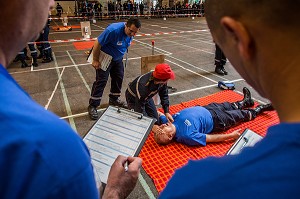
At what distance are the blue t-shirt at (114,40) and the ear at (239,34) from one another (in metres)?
3.63

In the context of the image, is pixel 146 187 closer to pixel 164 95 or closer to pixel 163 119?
pixel 163 119

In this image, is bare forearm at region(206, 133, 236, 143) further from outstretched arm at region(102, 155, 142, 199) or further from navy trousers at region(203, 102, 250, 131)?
outstretched arm at region(102, 155, 142, 199)

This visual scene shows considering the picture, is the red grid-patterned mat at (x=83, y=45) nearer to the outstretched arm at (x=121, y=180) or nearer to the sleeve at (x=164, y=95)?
the sleeve at (x=164, y=95)

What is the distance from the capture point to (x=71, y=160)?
55cm

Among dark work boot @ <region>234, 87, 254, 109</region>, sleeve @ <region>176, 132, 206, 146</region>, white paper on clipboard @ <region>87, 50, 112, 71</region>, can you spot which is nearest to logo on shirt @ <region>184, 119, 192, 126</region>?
sleeve @ <region>176, 132, 206, 146</region>

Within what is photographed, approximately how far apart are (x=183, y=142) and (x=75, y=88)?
324 cm

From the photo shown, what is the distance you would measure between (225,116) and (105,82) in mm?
2217

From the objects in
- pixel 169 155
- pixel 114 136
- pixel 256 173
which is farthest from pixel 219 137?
pixel 256 173

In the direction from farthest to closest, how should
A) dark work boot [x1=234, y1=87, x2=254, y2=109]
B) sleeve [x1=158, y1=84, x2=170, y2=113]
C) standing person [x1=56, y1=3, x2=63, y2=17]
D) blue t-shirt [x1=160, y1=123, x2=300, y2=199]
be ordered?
1. standing person [x1=56, y1=3, x2=63, y2=17]
2. dark work boot [x1=234, y1=87, x2=254, y2=109]
3. sleeve [x1=158, y1=84, x2=170, y2=113]
4. blue t-shirt [x1=160, y1=123, x2=300, y2=199]

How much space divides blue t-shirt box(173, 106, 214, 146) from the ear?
2.85 m

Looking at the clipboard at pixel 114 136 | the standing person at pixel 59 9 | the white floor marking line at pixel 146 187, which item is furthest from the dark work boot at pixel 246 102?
the standing person at pixel 59 9

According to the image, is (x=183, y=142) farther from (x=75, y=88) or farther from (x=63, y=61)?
(x=63, y=61)

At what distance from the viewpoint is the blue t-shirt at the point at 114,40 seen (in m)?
3.99

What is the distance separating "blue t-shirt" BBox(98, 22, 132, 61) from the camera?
3.99 m
